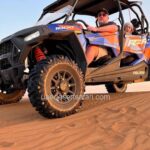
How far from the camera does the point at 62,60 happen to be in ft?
16.2

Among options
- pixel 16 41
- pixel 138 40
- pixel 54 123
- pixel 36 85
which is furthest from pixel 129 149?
pixel 138 40

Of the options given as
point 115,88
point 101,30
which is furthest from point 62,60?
point 115,88

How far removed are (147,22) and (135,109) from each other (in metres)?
3.56

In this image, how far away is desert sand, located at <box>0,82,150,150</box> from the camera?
315 cm

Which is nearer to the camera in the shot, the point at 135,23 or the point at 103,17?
the point at 103,17

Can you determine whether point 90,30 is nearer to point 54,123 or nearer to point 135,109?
point 135,109

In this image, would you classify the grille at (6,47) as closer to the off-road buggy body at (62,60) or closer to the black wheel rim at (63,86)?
the off-road buggy body at (62,60)

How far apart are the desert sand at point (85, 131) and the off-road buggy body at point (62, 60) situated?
1.19 feet

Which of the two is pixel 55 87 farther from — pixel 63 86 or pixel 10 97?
pixel 10 97

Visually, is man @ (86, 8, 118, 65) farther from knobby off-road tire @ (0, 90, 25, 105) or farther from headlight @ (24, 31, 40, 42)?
knobby off-road tire @ (0, 90, 25, 105)

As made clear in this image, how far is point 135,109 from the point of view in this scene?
16.0 feet

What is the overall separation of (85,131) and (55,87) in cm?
130

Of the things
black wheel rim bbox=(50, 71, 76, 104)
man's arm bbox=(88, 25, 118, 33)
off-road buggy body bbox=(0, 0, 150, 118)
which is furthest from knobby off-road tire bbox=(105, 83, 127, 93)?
black wheel rim bbox=(50, 71, 76, 104)

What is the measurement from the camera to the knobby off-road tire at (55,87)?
4551 mm
